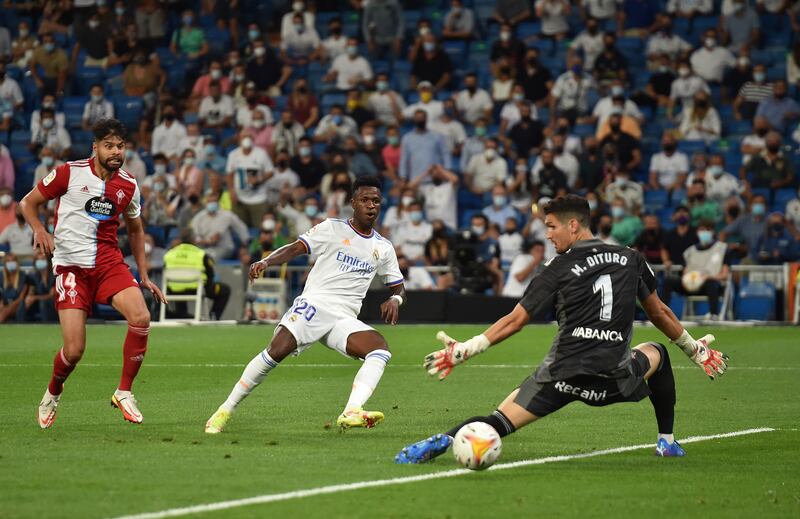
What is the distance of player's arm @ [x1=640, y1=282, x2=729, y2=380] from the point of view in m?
9.10

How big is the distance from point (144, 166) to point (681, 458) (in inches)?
906

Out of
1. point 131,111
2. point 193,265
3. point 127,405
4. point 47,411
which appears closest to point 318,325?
point 127,405

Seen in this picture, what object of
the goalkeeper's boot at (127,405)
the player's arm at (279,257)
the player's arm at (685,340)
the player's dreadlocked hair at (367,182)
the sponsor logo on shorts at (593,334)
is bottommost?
the goalkeeper's boot at (127,405)

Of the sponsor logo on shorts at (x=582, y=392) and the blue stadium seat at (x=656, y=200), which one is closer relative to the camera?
the sponsor logo on shorts at (x=582, y=392)

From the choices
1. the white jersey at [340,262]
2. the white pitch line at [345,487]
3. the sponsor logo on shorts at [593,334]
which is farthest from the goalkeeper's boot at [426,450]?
the white jersey at [340,262]

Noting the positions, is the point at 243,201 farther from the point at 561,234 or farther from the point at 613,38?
the point at 561,234

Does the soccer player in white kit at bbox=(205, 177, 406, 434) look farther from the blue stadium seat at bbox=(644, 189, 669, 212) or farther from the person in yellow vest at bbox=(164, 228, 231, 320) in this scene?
the blue stadium seat at bbox=(644, 189, 669, 212)

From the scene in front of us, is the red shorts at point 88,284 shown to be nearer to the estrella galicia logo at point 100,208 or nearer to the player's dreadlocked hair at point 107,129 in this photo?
the estrella galicia logo at point 100,208

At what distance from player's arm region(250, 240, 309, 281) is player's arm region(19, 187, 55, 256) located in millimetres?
1526

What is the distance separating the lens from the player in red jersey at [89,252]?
10.7 metres

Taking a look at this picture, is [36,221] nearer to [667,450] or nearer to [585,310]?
[585,310]

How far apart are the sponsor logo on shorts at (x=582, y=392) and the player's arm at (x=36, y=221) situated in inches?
161

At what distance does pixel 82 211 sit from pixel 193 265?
50.5ft

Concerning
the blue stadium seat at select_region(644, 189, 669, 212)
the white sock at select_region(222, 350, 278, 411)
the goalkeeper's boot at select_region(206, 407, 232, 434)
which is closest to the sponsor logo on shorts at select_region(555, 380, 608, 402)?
the white sock at select_region(222, 350, 278, 411)
